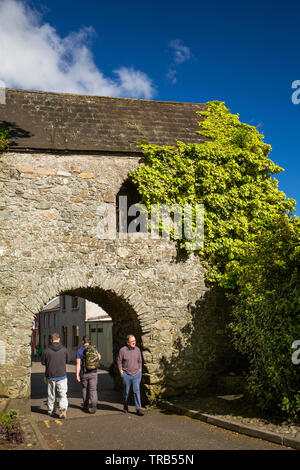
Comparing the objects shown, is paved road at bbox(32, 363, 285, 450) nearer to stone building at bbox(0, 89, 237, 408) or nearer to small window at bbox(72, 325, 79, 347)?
stone building at bbox(0, 89, 237, 408)

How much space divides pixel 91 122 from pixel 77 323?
1890cm

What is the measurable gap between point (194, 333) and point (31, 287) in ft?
13.2

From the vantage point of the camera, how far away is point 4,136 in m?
10.5

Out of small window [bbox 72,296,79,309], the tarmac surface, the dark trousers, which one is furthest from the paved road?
small window [bbox 72,296,79,309]

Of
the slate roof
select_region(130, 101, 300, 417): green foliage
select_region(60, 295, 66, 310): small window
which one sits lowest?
select_region(60, 295, 66, 310): small window

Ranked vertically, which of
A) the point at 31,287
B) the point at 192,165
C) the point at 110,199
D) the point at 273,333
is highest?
the point at 192,165

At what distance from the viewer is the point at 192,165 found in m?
11.4

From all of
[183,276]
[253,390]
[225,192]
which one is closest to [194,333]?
[183,276]

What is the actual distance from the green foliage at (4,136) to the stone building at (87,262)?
147mm

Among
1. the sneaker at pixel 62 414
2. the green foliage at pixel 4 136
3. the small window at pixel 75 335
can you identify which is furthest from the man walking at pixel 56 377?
the small window at pixel 75 335

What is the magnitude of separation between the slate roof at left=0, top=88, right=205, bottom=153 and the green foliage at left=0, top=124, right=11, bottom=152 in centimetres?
14

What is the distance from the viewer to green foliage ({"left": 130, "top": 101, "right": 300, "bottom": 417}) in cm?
831
